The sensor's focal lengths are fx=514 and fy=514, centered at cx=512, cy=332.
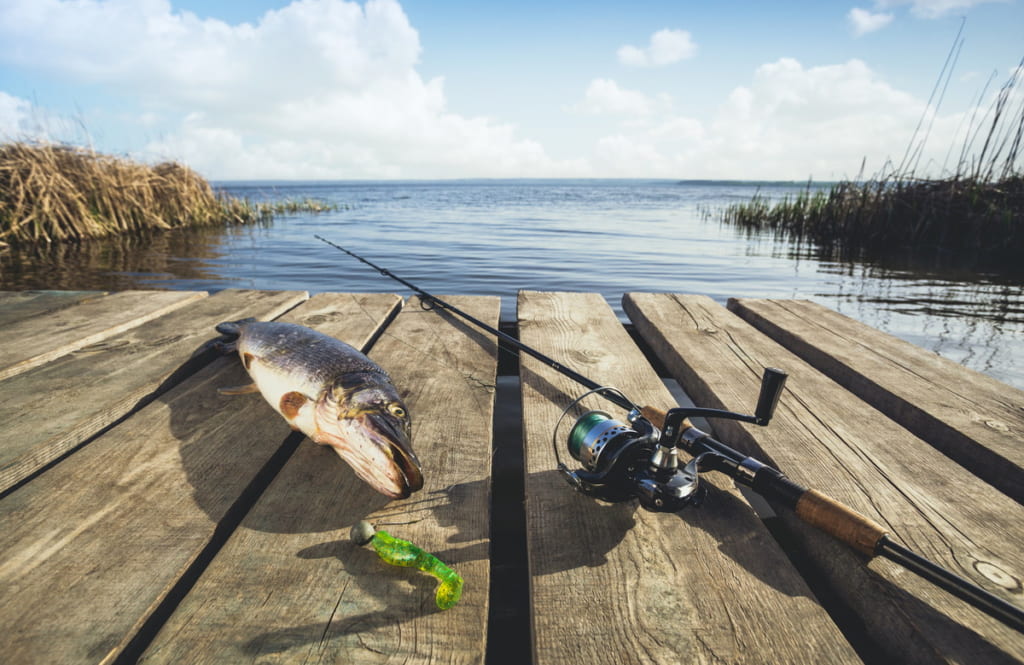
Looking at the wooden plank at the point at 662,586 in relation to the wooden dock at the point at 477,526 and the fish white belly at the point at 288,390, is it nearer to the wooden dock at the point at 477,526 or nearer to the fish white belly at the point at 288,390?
the wooden dock at the point at 477,526

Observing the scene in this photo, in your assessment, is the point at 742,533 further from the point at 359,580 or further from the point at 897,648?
the point at 359,580

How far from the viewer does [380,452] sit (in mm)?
1951

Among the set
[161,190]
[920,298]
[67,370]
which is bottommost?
[920,298]

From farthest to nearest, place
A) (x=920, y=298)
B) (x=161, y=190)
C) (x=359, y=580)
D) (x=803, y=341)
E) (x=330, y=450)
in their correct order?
(x=161, y=190) < (x=920, y=298) < (x=803, y=341) < (x=330, y=450) < (x=359, y=580)

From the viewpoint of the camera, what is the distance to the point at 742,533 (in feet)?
6.03

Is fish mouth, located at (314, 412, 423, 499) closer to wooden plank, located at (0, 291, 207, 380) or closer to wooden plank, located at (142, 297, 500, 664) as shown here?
wooden plank, located at (142, 297, 500, 664)

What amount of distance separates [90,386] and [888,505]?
393 cm

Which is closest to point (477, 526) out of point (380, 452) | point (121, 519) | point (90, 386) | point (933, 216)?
point (380, 452)

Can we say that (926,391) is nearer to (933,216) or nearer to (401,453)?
(401,453)

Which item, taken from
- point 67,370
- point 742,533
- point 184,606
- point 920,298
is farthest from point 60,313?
point 920,298

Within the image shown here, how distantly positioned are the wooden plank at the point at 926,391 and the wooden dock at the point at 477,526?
0.6 inches

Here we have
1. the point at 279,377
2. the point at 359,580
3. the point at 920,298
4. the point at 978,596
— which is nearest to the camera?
the point at 978,596

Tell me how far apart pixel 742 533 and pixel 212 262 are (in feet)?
46.4

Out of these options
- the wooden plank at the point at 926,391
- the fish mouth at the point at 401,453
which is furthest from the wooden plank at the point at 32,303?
the wooden plank at the point at 926,391
